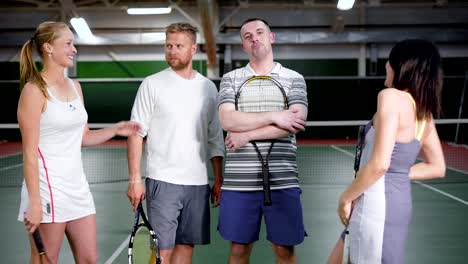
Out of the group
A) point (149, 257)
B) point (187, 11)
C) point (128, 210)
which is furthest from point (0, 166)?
point (187, 11)

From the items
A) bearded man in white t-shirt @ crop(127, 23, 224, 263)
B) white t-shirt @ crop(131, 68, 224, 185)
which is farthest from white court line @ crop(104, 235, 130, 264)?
white t-shirt @ crop(131, 68, 224, 185)

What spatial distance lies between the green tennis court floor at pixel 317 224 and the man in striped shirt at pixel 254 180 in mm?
1553

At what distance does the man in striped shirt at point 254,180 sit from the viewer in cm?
316

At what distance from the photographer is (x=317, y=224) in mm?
5996

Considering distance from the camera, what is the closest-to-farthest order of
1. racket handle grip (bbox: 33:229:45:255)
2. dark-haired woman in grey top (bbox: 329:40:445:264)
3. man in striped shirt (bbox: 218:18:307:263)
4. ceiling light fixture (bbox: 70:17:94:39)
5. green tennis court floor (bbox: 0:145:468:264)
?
dark-haired woman in grey top (bbox: 329:40:445:264) < racket handle grip (bbox: 33:229:45:255) < man in striped shirt (bbox: 218:18:307:263) < green tennis court floor (bbox: 0:145:468:264) < ceiling light fixture (bbox: 70:17:94:39)

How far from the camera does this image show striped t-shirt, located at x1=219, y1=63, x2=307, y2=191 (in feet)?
10.4

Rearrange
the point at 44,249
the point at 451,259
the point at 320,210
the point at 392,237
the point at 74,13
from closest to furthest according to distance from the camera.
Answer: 1. the point at 392,237
2. the point at 44,249
3. the point at 451,259
4. the point at 320,210
5. the point at 74,13

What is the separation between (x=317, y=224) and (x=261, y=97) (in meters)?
3.09

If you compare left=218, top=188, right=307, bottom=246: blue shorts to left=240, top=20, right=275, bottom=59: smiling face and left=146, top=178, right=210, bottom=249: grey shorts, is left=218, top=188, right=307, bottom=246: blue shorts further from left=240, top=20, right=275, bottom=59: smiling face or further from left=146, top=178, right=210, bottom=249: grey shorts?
left=240, top=20, right=275, bottom=59: smiling face

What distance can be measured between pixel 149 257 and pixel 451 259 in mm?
2595

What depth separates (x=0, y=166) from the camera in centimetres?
1153

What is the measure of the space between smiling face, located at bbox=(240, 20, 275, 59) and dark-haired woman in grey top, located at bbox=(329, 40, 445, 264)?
0.92 metres

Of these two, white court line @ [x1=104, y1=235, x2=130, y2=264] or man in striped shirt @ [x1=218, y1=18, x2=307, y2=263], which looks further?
white court line @ [x1=104, y1=235, x2=130, y2=264]

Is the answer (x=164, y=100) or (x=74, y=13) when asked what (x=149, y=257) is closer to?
(x=164, y=100)
